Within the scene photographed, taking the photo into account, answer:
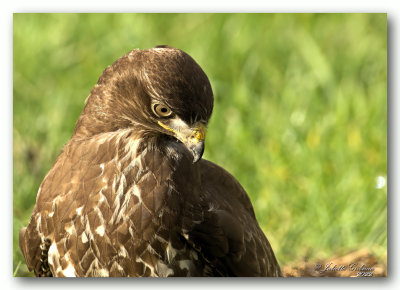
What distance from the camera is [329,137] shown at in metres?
5.13

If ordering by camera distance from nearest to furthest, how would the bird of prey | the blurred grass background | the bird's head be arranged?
the bird's head < the bird of prey < the blurred grass background

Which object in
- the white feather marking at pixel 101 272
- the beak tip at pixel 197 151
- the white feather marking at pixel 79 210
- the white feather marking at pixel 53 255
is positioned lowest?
the white feather marking at pixel 101 272

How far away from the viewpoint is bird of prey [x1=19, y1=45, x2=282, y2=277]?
355 centimetres

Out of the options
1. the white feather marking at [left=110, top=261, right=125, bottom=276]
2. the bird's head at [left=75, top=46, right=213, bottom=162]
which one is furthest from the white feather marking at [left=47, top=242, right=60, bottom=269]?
the bird's head at [left=75, top=46, right=213, bottom=162]

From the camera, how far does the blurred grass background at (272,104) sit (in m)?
4.66

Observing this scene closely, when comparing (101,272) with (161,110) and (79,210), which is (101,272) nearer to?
(79,210)

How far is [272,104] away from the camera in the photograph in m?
5.47

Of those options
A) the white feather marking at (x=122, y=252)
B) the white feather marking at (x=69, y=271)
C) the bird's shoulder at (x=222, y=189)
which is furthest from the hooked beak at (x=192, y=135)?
the white feather marking at (x=69, y=271)

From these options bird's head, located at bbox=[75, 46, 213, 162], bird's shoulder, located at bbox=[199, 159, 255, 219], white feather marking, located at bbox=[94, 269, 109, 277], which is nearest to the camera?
bird's head, located at bbox=[75, 46, 213, 162]

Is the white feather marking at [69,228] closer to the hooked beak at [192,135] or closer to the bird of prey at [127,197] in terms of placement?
the bird of prey at [127,197]

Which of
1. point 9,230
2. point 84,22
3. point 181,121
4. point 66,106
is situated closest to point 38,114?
point 66,106

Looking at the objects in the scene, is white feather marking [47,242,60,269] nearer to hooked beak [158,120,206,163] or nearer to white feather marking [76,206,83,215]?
white feather marking [76,206,83,215]

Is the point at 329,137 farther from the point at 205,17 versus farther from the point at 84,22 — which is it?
the point at 84,22

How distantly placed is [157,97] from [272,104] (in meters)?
2.16
